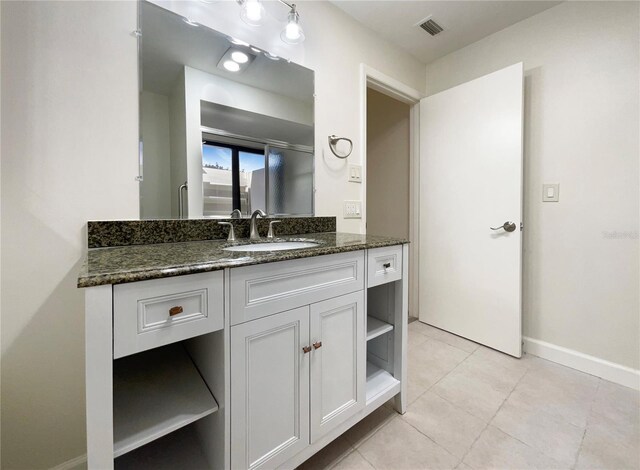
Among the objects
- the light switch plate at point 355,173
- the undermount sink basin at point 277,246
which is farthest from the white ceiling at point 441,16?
the undermount sink basin at point 277,246

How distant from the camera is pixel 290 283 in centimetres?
91

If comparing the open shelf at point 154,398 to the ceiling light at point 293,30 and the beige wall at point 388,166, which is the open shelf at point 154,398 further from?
the beige wall at point 388,166

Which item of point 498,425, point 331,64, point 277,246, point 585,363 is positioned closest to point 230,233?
point 277,246

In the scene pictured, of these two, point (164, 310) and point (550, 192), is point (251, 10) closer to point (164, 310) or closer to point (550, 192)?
point (164, 310)

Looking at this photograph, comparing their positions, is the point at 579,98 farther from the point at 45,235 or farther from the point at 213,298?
the point at 45,235

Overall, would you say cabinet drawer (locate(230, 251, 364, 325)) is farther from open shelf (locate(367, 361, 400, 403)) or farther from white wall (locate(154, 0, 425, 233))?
white wall (locate(154, 0, 425, 233))

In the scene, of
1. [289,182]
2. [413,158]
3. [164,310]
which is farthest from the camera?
[413,158]

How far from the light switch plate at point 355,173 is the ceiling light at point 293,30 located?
778 mm

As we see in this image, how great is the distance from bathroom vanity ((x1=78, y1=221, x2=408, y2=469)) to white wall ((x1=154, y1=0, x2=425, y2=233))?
0.67 m

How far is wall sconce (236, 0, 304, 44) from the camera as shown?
4.34ft

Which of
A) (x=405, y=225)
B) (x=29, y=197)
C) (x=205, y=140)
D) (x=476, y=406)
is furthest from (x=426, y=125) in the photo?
(x=29, y=197)

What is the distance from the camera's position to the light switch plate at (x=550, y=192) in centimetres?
180

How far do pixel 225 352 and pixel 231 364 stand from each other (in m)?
0.04

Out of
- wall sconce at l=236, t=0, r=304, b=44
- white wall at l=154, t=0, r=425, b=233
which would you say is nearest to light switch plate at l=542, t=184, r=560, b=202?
white wall at l=154, t=0, r=425, b=233
